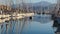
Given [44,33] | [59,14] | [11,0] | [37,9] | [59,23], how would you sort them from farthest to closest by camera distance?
[37,9]
[59,14]
[59,23]
[44,33]
[11,0]

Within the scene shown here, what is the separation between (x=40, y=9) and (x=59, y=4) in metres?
34.5

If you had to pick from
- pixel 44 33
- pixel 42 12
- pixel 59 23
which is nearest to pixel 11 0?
pixel 44 33

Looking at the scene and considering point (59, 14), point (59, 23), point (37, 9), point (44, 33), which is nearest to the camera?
point (44, 33)

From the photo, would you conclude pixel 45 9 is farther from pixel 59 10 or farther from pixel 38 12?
pixel 59 10

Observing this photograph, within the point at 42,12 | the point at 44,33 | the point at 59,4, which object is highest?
the point at 59,4

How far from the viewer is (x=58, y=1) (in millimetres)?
20125

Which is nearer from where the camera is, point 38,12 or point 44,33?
point 44,33

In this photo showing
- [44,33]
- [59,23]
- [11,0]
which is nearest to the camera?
[11,0]

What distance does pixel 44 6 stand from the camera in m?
55.6

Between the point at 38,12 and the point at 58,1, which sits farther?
the point at 38,12

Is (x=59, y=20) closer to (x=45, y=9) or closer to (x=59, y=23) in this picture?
(x=59, y=23)

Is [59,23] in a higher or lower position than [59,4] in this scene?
lower

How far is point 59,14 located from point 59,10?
1.05 m

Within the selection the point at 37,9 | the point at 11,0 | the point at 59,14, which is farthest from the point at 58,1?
the point at 37,9
